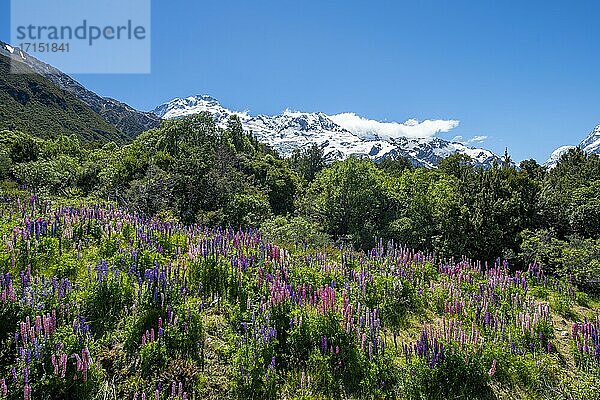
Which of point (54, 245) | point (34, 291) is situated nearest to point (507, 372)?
point (34, 291)

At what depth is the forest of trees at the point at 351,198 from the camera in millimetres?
22109

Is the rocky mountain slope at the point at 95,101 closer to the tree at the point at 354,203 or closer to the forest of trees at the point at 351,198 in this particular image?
the forest of trees at the point at 351,198

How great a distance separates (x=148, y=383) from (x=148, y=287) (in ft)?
4.63

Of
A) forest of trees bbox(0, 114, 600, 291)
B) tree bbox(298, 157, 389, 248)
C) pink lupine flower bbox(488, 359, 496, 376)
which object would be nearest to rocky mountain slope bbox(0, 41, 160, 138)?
forest of trees bbox(0, 114, 600, 291)

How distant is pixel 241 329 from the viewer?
5.43m

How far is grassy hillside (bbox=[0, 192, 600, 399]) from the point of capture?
4355 millimetres

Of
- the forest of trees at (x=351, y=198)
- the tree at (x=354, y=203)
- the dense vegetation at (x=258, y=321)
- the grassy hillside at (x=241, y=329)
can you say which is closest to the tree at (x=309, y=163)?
the forest of trees at (x=351, y=198)

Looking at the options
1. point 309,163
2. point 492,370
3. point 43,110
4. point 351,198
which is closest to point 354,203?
point 351,198

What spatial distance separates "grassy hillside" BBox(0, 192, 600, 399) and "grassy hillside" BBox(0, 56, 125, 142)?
313 feet

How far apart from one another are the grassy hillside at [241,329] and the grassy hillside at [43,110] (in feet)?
313

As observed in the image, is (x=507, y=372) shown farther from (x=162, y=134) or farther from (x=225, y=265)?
(x=162, y=134)

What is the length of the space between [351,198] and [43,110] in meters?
111

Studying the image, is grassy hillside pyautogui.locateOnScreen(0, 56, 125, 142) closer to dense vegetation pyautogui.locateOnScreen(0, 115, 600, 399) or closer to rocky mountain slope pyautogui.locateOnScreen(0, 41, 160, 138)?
rocky mountain slope pyautogui.locateOnScreen(0, 41, 160, 138)

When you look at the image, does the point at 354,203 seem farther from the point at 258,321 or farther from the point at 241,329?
the point at 258,321
